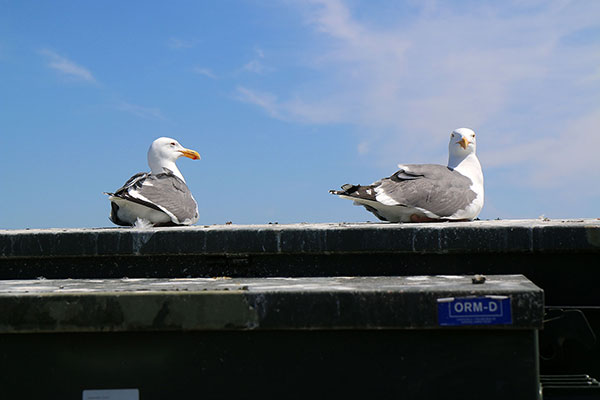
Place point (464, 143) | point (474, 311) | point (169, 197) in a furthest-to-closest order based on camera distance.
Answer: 1. point (464, 143)
2. point (169, 197)
3. point (474, 311)

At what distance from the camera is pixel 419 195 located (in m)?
8.22

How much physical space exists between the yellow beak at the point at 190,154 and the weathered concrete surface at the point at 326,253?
5337 millimetres

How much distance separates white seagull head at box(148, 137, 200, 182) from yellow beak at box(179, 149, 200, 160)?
14 millimetres

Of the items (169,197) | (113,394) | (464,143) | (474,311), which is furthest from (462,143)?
(113,394)

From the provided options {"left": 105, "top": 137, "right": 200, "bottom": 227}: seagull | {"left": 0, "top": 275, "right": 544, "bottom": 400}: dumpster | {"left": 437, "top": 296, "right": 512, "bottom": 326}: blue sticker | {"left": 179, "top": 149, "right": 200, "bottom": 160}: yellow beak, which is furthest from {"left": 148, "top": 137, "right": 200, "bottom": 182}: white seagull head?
{"left": 437, "top": 296, "right": 512, "bottom": 326}: blue sticker

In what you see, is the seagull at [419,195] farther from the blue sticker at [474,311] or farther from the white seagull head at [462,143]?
the blue sticker at [474,311]

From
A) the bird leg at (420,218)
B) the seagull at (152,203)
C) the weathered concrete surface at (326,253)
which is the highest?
the seagull at (152,203)

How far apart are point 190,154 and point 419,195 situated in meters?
4.81


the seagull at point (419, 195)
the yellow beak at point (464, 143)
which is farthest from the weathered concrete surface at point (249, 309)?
the yellow beak at point (464, 143)

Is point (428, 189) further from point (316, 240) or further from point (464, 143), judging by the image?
point (316, 240)

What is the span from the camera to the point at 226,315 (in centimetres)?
369

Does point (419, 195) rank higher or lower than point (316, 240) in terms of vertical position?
higher

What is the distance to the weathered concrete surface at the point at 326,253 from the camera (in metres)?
5.47

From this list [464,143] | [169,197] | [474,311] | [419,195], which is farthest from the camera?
[464,143]
